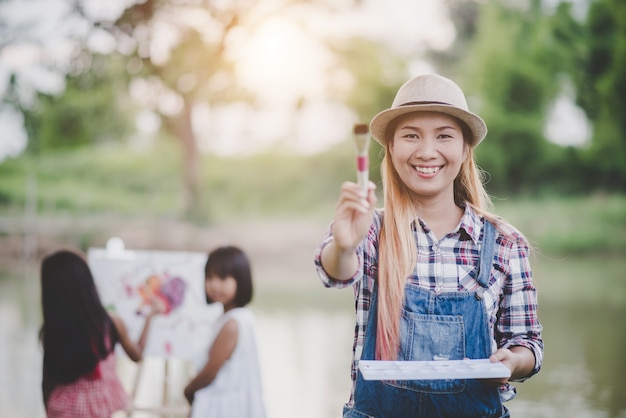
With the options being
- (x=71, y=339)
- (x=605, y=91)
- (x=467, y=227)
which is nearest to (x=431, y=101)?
(x=467, y=227)

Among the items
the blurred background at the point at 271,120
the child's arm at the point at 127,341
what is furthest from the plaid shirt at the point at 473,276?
the blurred background at the point at 271,120

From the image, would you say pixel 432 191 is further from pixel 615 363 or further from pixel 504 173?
pixel 504 173

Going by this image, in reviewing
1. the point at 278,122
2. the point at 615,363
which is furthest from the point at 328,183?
the point at 615,363

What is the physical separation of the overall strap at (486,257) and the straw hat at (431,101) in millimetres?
214

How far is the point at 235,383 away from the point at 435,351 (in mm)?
1287

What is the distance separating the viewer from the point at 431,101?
1445 millimetres

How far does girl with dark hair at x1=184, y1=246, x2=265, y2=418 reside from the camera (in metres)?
2.48

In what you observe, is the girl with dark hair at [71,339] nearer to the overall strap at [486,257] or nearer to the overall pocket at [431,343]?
the overall pocket at [431,343]

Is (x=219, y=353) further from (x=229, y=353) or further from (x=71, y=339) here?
(x=71, y=339)

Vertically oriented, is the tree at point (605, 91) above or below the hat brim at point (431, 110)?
above

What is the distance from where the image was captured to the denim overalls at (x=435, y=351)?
137cm

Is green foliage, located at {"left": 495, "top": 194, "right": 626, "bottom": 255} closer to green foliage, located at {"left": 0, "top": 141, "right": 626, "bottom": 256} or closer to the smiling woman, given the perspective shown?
green foliage, located at {"left": 0, "top": 141, "right": 626, "bottom": 256}

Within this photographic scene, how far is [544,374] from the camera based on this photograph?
5.28 m

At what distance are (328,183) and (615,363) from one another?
9.43 metres
